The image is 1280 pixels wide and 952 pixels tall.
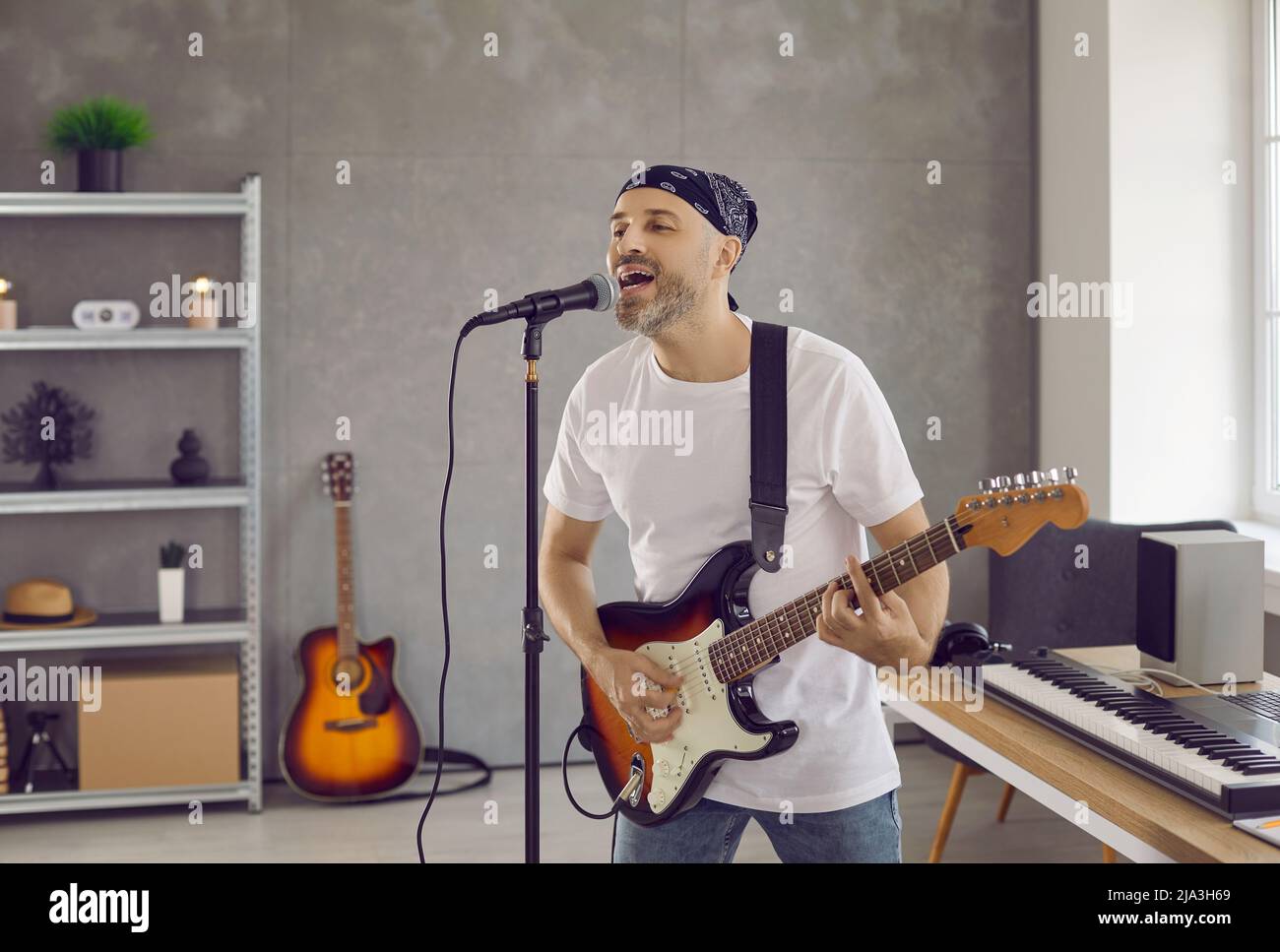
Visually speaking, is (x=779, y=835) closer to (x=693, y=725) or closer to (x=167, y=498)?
(x=693, y=725)

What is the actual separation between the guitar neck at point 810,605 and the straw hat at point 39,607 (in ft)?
8.47

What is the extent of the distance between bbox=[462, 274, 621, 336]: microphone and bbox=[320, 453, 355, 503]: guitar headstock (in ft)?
7.58

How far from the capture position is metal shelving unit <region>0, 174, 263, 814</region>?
349 centimetres

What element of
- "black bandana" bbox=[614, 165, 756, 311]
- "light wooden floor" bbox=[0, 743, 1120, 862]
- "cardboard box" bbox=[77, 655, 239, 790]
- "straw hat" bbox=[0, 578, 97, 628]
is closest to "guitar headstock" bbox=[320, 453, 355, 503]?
"cardboard box" bbox=[77, 655, 239, 790]

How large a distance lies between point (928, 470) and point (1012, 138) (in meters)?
1.18

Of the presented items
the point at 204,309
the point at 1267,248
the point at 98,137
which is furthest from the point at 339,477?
the point at 1267,248

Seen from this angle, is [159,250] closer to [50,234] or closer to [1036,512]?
[50,234]

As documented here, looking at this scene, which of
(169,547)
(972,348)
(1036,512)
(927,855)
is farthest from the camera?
(972,348)

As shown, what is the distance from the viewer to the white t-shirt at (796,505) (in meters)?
1.65

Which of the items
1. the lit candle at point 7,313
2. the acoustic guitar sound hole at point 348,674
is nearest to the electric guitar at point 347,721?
the acoustic guitar sound hole at point 348,674

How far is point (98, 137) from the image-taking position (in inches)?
140

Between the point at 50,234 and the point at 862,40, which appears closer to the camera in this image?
the point at 50,234

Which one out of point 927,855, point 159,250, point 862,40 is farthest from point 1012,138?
point 159,250

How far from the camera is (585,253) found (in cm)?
399
